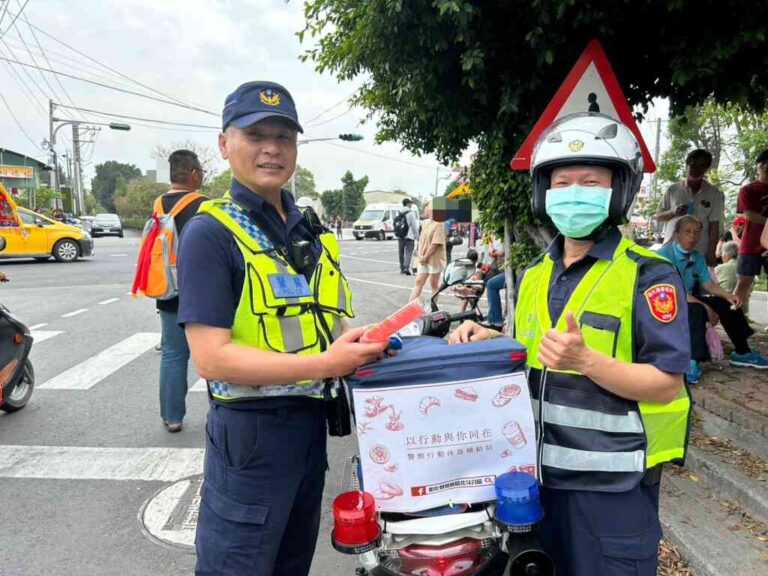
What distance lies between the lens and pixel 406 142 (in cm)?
649

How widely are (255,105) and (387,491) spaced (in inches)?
46.9

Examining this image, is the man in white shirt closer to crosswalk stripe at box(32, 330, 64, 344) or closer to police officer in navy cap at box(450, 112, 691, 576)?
police officer in navy cap at box(450, 112, 691, 576)

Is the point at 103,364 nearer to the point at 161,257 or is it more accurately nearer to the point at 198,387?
the point at 198,387

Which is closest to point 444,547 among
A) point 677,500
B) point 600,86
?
point 677,500

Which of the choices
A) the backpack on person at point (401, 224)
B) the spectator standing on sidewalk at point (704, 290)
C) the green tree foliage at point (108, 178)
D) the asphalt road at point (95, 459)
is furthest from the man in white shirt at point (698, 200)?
the green tree foliage at point (108, 178)

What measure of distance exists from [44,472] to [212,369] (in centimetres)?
314

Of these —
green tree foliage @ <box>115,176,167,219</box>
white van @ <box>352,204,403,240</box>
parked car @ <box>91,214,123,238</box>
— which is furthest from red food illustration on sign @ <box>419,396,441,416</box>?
green tree foliage @ <box>115,176,167,219</box>

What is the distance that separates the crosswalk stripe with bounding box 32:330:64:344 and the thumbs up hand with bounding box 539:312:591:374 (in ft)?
25.4

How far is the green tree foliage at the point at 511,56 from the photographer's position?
3.81m

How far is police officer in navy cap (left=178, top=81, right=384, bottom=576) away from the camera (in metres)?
1.57

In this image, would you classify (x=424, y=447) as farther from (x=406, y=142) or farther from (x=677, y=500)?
(x=406, y=142)

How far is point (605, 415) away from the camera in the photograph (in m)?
1.59

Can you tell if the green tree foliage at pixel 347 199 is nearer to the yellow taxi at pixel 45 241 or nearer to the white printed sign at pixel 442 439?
the yellow taxi at pixel 45 241

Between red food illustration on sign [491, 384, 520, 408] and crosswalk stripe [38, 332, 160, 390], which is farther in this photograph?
crosswalk stripe [38, 332, 160, 390]
